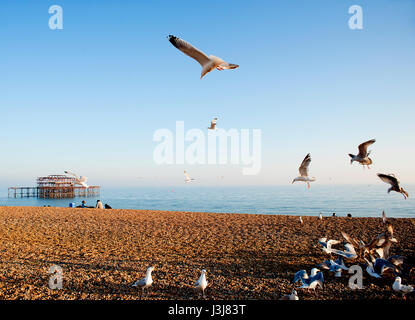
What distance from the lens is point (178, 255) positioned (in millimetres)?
8258

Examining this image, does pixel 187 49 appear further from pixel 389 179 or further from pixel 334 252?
pixel 334 252

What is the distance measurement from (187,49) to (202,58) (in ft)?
0.98

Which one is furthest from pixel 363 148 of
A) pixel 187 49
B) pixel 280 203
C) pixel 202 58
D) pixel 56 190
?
pixel 56 190

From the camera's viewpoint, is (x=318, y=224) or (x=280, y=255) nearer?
(x=280, y=255)

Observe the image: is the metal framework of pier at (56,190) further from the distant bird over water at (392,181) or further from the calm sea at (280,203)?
the distant bird over water at (392,181)

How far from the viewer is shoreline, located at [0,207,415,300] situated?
18.1ft

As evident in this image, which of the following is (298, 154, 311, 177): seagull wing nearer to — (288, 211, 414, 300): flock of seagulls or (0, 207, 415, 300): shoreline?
(288, 211, 414, 300): flock of seagulls

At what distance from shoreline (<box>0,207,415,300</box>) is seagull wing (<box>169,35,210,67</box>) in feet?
14.2

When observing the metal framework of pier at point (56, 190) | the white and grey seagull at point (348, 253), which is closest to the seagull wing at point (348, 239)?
the white and grey seagull at point (348, 253)
